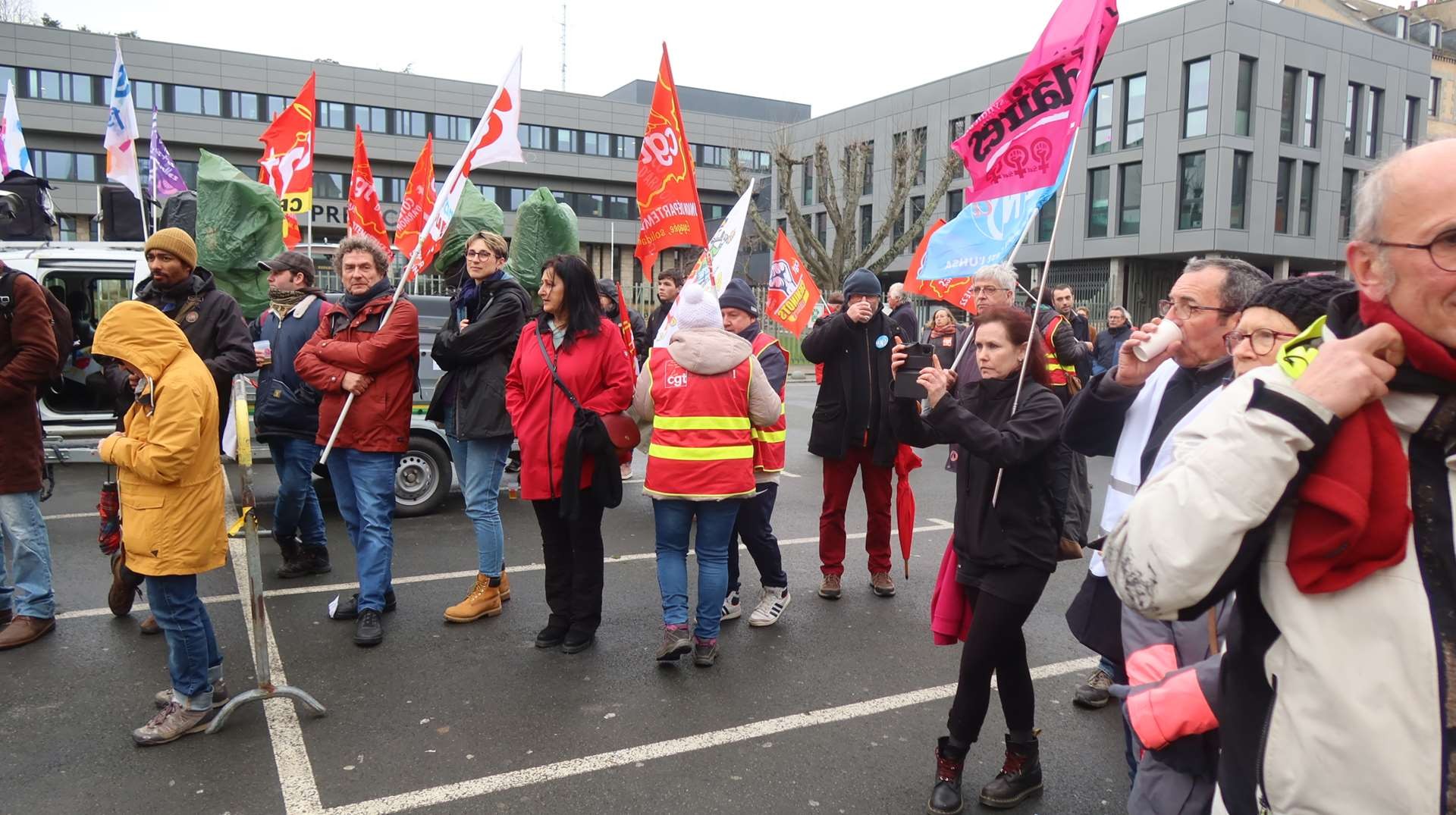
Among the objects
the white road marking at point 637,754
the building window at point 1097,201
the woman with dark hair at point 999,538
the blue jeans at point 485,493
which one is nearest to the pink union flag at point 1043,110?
the woman with dark hair at point 999,538

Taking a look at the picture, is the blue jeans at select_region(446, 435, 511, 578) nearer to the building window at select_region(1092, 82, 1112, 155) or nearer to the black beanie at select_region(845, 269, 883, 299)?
the black beanie at select_region(845, 269, 883, 299)

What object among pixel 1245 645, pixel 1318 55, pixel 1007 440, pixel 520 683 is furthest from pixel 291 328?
pixel 1318 55

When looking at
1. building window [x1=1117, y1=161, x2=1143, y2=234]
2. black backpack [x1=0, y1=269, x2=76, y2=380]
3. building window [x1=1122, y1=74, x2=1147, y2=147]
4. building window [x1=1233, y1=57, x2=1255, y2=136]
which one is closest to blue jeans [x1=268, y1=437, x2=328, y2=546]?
black backpack [x1=0, y1=269, x2=76, y2=380]

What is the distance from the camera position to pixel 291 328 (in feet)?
19.0

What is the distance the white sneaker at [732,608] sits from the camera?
5188 millimetres

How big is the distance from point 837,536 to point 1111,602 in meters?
2.69

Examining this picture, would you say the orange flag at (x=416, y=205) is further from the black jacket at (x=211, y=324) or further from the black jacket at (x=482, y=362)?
the black jacket at (x=482, y=362)

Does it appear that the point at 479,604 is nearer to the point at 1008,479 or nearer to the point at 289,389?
the point at 289,389

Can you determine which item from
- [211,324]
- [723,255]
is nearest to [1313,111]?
[723,255]

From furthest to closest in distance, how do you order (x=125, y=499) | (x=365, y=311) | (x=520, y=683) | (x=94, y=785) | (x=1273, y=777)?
1. (x=365, y=311)
2. (x=520, y=683)
3. (x=125, y=499)
4. (x=94, y=785)
5. (x=1273, y=777)

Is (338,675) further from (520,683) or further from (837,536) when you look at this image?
(837,536)

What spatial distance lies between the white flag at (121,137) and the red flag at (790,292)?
7727mm

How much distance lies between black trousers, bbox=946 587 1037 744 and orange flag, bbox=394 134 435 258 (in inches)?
291

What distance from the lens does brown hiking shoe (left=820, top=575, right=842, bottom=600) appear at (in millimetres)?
5531
